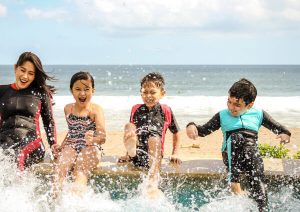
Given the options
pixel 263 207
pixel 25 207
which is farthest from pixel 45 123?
pixel 263 207

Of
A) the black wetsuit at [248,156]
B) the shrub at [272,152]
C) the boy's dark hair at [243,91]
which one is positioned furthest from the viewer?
the shrub at [272,152]

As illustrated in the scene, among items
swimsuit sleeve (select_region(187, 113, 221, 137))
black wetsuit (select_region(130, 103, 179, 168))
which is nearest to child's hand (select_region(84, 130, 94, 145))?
black wetsuit (select_region(130, 103, 179, 168))

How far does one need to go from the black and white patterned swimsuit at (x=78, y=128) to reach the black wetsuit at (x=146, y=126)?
1.65 feet

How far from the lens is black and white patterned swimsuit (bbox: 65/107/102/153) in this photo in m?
5.39

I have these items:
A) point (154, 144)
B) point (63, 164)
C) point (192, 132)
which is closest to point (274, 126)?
point (192, 132)

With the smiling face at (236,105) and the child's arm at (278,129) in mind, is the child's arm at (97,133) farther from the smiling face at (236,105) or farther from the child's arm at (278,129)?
the child's arm at (278,129)

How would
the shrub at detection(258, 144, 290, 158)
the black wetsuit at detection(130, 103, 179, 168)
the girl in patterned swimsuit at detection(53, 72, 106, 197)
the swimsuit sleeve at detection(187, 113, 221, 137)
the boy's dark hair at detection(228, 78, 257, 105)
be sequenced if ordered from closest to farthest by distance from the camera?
the boy's dark hair at detection(228, 78, 257, 105)
the swimsuit sleeve at detection(187, 113, 221, 137)
the girl in patterned swimsuit at detection(53, 72, 106, 197)
the black wetsuit at detection(130, 103, 179, 168)
the shrub at detection(258, 144, 290, 158)

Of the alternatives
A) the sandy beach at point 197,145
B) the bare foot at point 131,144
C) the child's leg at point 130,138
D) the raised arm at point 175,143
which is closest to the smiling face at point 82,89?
the child's leg at point 130,138

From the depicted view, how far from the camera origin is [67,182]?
5051 millimetres

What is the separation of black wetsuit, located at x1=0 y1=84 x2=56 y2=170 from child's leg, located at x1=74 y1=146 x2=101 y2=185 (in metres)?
0.57

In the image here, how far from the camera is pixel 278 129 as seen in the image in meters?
4.88

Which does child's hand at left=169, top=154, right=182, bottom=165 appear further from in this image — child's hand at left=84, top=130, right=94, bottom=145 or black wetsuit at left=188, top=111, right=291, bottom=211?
child's hand at left=84, top=130, right=94, bottom=145

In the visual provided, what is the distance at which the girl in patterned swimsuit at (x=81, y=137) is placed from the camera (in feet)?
→ 16.8

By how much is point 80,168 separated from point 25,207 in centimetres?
75
